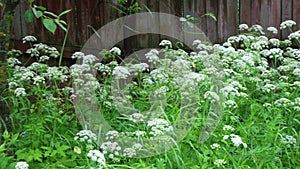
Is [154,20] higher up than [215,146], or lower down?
higher up

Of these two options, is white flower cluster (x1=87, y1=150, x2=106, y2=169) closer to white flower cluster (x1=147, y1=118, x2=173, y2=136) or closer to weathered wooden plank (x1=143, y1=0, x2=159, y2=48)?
white flower cluster (x1=147, y1=118, x2=173, y2=136)

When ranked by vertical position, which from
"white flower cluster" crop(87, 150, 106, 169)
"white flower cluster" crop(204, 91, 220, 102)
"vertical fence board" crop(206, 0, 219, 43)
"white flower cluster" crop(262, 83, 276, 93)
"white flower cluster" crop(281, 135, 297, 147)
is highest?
"vertical fence board" crop(206, 0, 219, 43)

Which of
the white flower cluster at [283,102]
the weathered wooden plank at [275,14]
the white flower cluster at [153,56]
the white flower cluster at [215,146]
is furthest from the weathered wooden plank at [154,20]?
the white flower cluster at [215,146]

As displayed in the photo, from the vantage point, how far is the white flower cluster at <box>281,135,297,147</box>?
3197 millimetres

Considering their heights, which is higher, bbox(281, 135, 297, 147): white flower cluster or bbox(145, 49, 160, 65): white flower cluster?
bbox(145, 49, 160, 65): white flower cluster

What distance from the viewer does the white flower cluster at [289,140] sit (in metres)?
3.20

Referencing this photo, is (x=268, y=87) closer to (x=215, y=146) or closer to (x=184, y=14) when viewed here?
(x=215, y=146)

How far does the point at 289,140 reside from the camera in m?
3.22

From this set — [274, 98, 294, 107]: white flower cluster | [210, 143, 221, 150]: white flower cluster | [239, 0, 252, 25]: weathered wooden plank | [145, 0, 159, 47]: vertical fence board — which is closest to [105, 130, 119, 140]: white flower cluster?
[210, 143, 221, 150]: white flower cluster

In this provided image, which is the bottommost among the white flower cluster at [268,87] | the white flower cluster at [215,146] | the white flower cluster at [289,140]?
the white flower cluster at [289,140]

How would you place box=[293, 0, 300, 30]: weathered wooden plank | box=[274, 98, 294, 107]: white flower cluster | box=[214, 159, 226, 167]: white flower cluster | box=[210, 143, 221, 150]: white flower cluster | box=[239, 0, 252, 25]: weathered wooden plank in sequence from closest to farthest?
box=[214, 159, 226, 167]: white flower cluster
box=[210, 143, 221, 150]: white flower cluster
box=[274, 98, 294, 107]: white flower cluster
box=[293, 0, 300, 30]: weathered wooden plank
box=[239, 0, 252, 25]: weathered wooden plank

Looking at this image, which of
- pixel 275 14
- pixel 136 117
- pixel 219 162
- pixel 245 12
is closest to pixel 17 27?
pixel 245 12

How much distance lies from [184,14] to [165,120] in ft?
7.01

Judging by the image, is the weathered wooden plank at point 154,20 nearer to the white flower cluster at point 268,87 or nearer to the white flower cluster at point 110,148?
the white flower cluster at point 268,87
